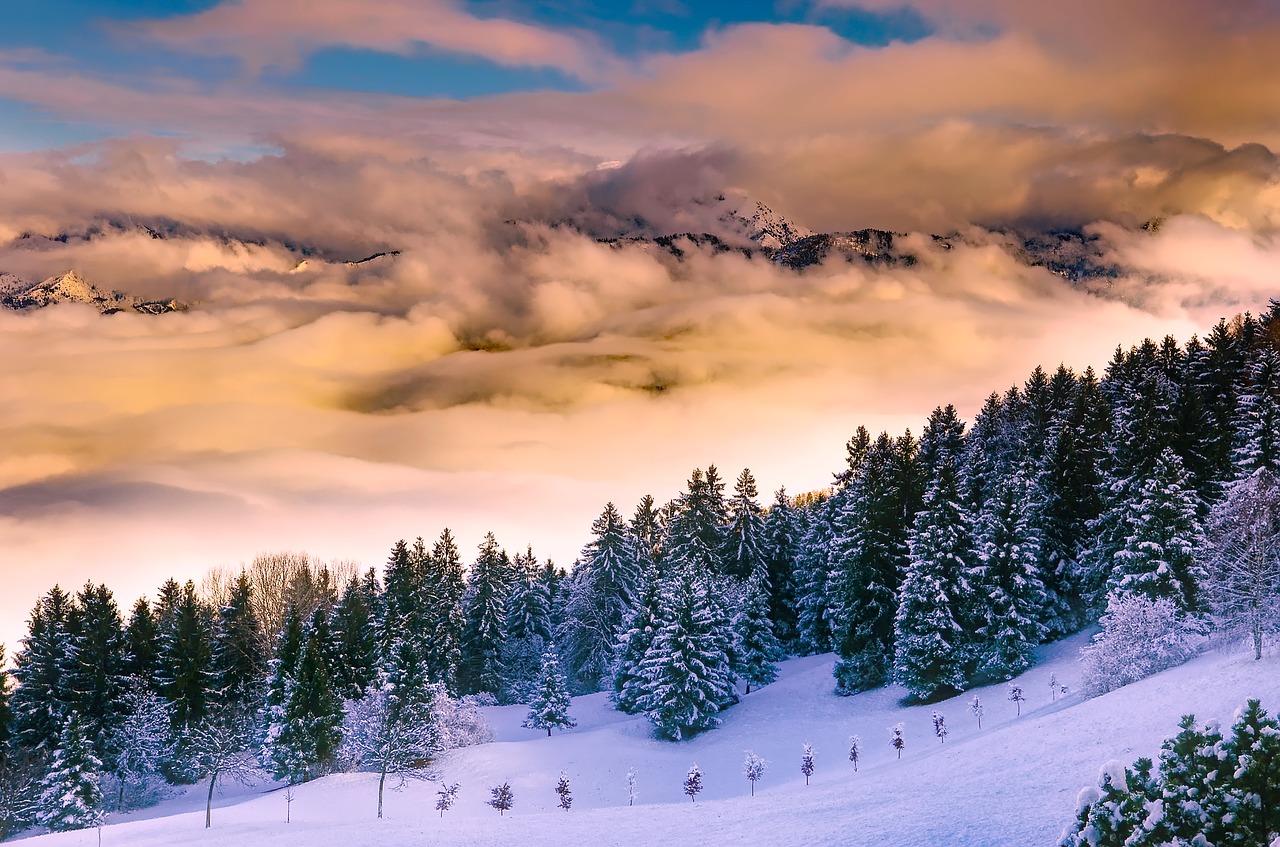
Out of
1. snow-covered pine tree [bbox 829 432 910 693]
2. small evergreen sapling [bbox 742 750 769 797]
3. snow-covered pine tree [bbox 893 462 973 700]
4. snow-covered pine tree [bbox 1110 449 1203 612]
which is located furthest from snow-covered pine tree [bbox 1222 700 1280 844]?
snow-covered pine tree [bbox 829 432 910 693]

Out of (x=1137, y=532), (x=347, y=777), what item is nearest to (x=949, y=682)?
(x=1137, y=532)

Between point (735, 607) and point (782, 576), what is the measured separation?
13862mm

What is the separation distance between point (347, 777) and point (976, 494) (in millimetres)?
53303

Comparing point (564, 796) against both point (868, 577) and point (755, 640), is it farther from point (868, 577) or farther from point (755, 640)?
point (868, 577)

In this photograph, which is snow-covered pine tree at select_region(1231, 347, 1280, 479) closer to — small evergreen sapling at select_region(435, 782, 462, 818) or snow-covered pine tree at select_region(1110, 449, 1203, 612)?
snow-covered pine tree at select_region(1110, 449, 1203, 612)

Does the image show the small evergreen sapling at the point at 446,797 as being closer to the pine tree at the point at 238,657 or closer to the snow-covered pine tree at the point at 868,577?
the snow-covered pine tree at the point at 868,577

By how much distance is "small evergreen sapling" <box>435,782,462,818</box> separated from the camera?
55469 mm

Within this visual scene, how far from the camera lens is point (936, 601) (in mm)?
69688

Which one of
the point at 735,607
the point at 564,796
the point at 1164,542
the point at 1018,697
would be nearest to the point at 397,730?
the point at 564,796

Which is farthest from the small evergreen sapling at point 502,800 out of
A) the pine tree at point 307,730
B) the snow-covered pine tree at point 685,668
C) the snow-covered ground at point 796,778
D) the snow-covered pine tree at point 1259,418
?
the snow-covered pine tree at point 1259,418

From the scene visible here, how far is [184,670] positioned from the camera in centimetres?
8594

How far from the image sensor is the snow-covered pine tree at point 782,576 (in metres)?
93.4

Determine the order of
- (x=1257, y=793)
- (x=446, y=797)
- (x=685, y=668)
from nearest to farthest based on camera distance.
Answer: (x=1257, y=793), (x=446, y=797), (x=685, y=668)

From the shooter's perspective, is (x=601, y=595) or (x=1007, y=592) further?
(x=601, y=595)
